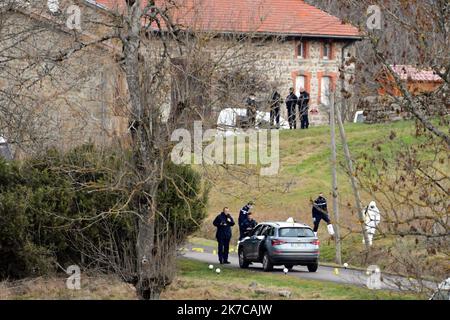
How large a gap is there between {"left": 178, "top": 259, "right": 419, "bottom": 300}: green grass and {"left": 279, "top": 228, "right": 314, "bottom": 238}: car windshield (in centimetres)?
136

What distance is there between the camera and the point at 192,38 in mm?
20766

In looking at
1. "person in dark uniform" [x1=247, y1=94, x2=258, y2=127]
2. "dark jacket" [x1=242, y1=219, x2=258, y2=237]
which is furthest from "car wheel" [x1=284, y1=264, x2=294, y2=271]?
"person in dark uniform" [x1=247, y1=94, x2=258, y2=127]

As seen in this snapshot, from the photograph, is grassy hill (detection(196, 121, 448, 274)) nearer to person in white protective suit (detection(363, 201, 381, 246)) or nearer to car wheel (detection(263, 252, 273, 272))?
car wheel (detection(263, 252, 273, 272))

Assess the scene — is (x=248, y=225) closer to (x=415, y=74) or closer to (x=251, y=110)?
(x=251, y=110)

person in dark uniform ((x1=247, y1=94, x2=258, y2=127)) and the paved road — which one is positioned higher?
person in dark uniform ((x1=247, y1=94, x2=258, y2=127))

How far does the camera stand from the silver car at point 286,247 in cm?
3086

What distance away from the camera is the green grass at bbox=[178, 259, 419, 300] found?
24547 mm

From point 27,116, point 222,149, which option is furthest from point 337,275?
point 27,116

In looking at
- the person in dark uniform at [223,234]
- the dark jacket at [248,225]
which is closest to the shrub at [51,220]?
the person in dark uniform at [223,234]

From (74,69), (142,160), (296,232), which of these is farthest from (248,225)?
(142,160)

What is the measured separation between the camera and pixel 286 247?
30891 mm

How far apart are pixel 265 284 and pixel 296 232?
408 cm
